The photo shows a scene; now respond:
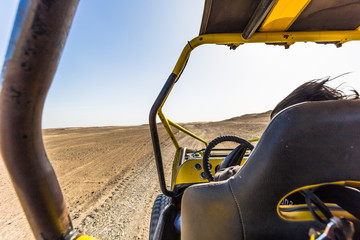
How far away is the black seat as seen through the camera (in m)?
0.65

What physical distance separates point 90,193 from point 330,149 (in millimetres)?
3550

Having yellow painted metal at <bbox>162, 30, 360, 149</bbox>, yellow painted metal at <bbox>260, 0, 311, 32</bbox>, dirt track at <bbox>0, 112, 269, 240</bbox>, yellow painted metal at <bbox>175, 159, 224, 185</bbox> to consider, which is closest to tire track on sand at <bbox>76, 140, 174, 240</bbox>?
dirt track at <bbox>0, 112, 269, 240</bbox>

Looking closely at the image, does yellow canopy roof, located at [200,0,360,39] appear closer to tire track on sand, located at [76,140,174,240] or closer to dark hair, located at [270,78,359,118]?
dark hair, located at [270,78,359,118]

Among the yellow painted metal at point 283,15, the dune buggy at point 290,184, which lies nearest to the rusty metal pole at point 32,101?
the dune buggy at point 290,184

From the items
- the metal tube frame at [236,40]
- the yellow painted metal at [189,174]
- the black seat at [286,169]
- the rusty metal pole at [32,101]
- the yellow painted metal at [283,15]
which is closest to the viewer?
the rusty metal pole at [32,101]

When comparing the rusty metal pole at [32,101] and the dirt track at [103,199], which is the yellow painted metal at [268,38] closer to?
the rusty metal pole at [32,101]

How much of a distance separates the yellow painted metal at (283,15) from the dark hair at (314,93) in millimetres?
836

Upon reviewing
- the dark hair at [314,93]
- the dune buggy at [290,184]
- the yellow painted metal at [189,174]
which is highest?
the dark hair at [314,93]

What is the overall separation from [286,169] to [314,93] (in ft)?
1.82

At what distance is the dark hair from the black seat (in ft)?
1.10

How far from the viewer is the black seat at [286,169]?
2.13 feet

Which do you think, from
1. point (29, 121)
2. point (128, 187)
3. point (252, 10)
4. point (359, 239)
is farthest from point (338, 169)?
point (128, 187)

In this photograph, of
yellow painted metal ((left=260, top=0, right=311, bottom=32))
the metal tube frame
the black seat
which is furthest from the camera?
the metal tube frame

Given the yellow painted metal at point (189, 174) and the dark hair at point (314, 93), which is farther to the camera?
the yellow painted metal at point (189, 174)
